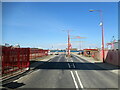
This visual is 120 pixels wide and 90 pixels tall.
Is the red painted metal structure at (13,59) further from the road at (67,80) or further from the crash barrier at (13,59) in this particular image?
the road at (67,80)

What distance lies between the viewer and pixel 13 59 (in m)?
13.2

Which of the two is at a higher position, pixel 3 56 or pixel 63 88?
pixel 3 56

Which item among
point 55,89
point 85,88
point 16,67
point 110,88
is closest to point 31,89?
point 55,89

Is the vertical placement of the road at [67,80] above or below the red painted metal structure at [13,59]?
below

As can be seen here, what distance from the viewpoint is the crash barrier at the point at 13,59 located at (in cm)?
1143

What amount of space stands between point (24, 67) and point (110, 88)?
969 centimetres

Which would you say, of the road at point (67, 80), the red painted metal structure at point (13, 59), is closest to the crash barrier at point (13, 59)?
the red painted metal structure at point (13, 59)

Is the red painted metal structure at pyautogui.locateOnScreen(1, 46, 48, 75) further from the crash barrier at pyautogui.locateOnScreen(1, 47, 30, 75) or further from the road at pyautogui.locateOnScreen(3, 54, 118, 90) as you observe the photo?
the road at pyautogui.locateOnScreen(3, 54, 118, 90)

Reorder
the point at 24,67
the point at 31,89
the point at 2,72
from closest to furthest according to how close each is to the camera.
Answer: the point at 31,89 < the point at 2,72 < the point at 24,67

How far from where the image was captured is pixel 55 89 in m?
7.78

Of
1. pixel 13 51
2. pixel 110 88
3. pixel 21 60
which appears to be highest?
pixel 13 51

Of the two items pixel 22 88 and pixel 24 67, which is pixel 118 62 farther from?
pixel 22 88

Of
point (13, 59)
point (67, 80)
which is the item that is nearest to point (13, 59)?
point (13, 59)

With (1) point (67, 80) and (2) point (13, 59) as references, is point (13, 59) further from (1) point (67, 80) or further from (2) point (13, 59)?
(1) point (67, 80)
